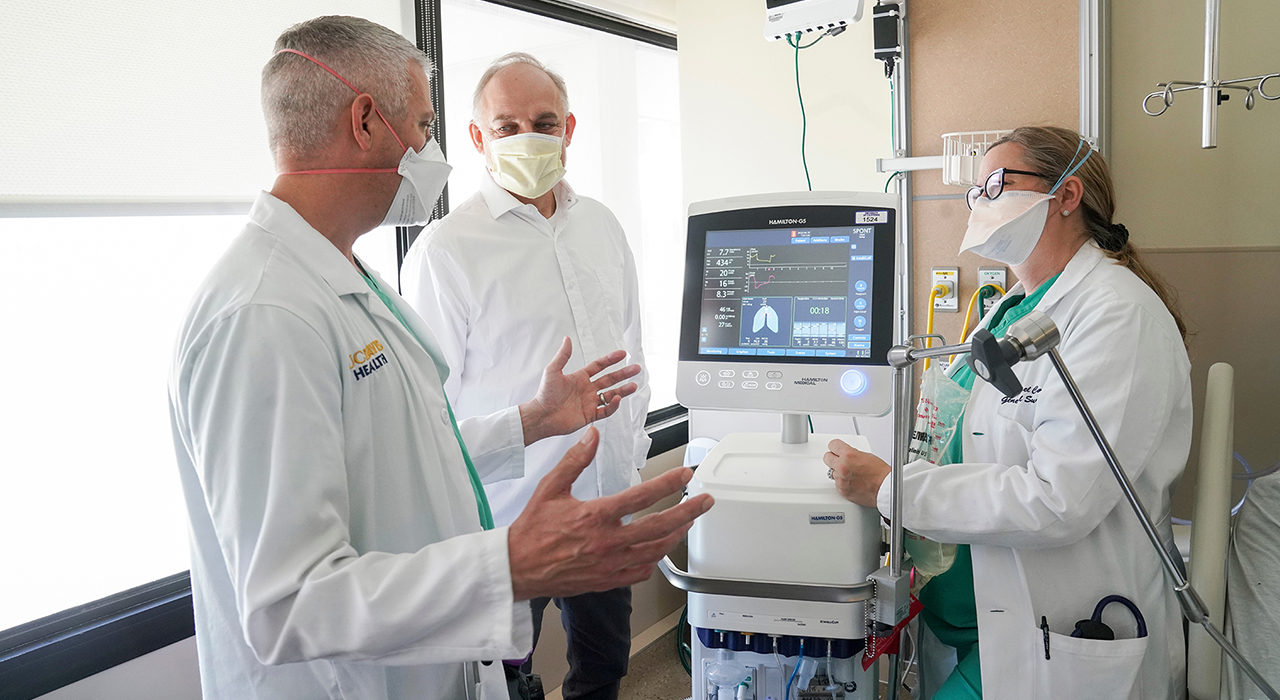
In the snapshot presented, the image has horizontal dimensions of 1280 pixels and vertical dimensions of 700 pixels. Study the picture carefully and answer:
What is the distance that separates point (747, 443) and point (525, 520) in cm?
79

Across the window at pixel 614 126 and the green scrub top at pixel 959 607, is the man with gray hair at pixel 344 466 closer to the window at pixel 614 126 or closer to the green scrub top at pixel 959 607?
the green scrub top at pixel 959 607

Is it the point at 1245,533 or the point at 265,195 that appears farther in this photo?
the point at 1245,533

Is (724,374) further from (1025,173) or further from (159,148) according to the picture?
(159,148)

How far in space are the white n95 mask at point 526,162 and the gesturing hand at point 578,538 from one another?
1.21m

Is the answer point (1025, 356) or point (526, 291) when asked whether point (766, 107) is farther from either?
point (1025, 356)

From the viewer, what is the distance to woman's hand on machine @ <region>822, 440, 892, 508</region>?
1312mm

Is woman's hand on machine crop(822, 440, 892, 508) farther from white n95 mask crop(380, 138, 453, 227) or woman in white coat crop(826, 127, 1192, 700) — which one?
white n95 mask crop(380, 138, 453, 227)

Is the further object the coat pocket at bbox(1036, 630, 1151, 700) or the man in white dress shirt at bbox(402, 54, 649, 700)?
the man in white dress shirt at bbox(402, 54, 649, 700)

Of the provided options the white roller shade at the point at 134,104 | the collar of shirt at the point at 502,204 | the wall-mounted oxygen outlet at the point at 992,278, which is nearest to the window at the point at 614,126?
the collar of shirt at the point at 502,204

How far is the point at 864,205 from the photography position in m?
1.44

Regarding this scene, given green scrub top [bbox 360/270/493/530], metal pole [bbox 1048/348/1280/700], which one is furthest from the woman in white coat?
green scrub top [bbox 360/270/493/530]

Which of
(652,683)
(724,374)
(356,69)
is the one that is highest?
(356,69)

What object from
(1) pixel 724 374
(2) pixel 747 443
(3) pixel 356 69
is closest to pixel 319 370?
(3) pixel 356 69

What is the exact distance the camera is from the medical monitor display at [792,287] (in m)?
1.42
